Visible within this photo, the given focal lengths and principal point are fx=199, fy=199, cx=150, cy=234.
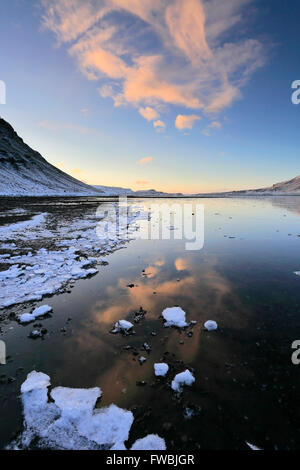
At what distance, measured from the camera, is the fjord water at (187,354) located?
302 centimetres

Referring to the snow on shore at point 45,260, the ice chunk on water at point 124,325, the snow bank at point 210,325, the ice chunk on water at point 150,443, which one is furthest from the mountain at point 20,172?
the ice chunk on water at point 150,443

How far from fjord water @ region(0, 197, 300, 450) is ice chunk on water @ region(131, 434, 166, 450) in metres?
0.08

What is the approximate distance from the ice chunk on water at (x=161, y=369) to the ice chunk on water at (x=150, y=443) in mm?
997

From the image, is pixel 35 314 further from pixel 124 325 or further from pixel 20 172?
pixel 20 172

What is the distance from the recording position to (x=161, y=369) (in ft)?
12.8

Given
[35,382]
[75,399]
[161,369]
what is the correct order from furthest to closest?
[161,369] < [35,382] < [75,399]

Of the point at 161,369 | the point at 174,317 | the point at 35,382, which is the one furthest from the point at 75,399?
the point at 174,317

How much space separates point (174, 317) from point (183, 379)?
1875 millimetres

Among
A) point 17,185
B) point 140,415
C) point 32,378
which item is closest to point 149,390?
point 140,415

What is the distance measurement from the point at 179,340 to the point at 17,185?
398 feet

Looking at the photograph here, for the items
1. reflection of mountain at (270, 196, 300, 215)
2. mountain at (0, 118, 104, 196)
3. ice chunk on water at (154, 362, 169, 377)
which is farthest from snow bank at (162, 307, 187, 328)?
mountain at (0, 118, 104, 196)

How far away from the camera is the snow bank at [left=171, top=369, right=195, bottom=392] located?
3.65 metres

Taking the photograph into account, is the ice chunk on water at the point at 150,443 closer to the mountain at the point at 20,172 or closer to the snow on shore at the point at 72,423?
the snow on shore at the point at 72,423
